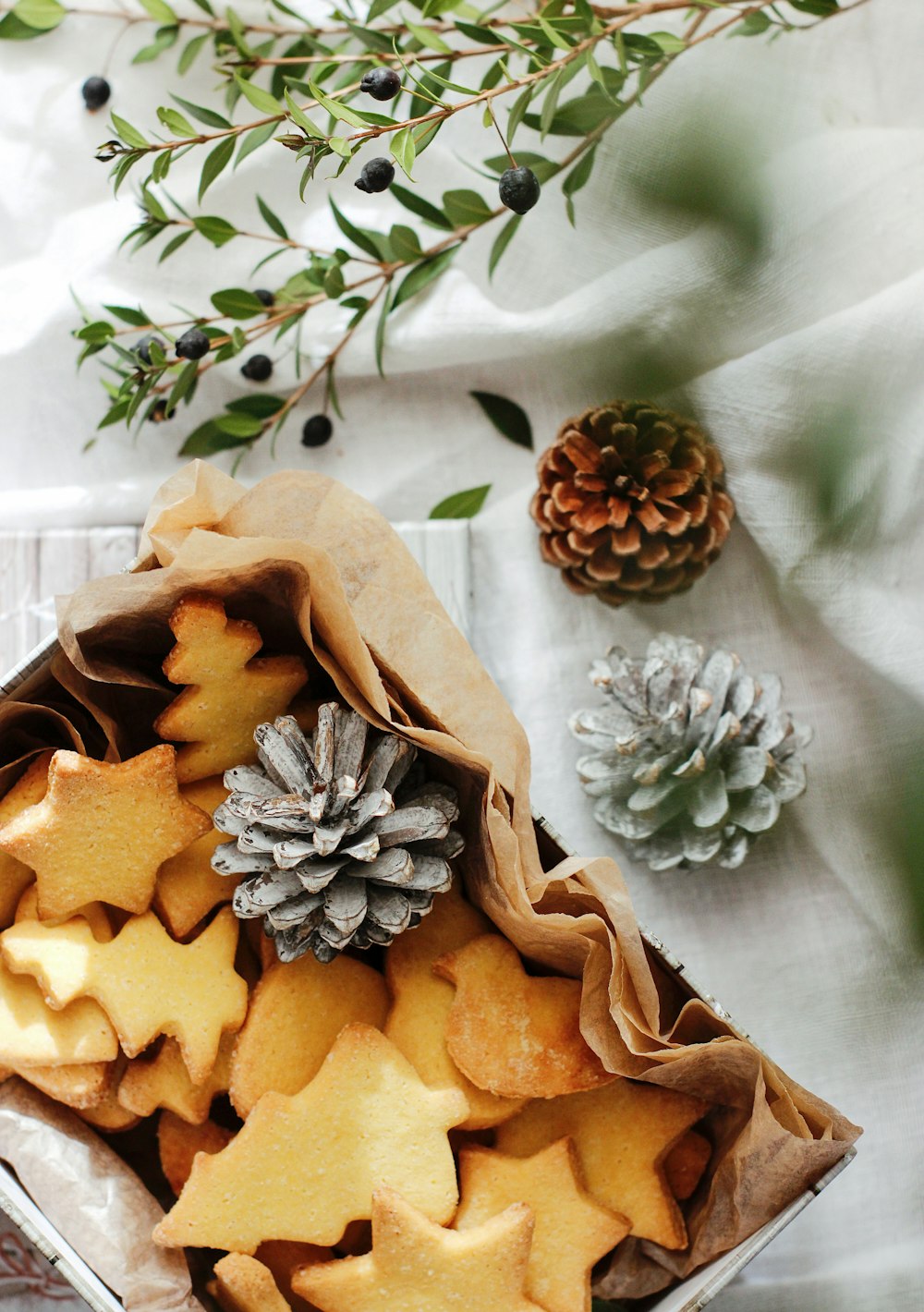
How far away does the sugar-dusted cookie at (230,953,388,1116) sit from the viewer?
2.73ft

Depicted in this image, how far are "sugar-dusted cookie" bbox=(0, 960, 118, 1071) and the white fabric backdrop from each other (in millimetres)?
451

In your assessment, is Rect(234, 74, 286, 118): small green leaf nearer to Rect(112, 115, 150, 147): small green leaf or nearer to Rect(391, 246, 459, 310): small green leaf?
Rect(112, 115, 150, 147): small green leaf

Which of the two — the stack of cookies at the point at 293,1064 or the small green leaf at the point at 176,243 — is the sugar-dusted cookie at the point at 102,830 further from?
→ the small green leaf at the point at 176,243

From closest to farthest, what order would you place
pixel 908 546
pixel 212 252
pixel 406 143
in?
pixel 406 143
pixel 908 546
pixel 212 252

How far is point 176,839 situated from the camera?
0.84m

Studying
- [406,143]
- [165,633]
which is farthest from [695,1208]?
[406,143]

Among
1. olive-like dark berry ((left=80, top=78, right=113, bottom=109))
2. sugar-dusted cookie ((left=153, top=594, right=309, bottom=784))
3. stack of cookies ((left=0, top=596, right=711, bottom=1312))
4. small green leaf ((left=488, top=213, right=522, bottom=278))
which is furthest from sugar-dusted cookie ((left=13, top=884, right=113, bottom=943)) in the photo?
olive-like dark berry ((left=80, top=78, right=113, bottom=109))

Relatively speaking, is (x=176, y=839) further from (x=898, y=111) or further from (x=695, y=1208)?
(x=898, y=111)

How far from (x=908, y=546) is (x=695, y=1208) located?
0.59 m

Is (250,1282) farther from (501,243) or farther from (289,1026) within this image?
(501,243)

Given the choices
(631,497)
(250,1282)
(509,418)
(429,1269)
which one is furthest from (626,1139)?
(509,418)

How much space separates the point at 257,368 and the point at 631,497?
15.0 inches

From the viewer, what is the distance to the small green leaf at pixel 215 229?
Answer: 99 centimetres

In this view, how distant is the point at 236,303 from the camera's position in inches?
40.9
